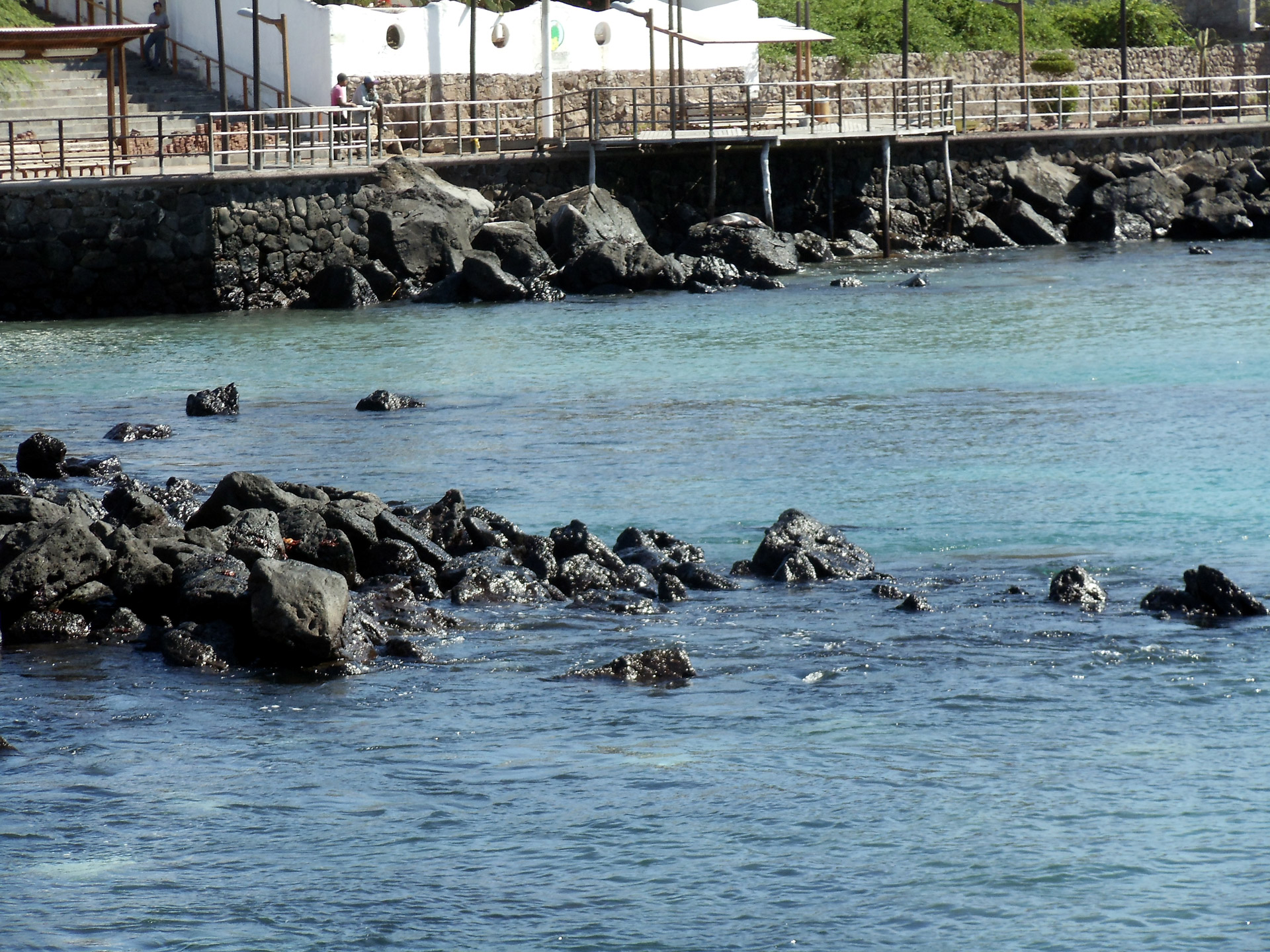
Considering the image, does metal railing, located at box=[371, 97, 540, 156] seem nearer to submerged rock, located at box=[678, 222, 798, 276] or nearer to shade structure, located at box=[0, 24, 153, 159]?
submerged rock, located at box=[678, 222, 798, 276]

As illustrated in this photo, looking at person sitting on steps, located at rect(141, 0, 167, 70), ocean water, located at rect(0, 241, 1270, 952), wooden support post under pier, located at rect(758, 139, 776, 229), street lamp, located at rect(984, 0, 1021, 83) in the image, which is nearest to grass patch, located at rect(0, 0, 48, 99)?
person sitting on steps, located at rect(141, 0, 167, 70)

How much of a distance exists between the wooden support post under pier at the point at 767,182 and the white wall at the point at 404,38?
135 inches

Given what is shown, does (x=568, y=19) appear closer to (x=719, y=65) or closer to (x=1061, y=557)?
(x=719, y=65)

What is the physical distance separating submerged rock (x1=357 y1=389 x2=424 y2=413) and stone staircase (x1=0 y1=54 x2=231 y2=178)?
54.5ft

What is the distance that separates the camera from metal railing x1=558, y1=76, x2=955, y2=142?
38406mm

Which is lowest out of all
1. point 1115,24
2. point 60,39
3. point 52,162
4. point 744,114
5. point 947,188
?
point 947,188

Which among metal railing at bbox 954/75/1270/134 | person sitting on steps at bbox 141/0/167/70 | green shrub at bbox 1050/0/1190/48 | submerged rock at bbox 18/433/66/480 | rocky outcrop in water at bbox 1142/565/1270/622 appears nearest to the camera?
rocky outcrop in water at bbox 1142/565/1270/622

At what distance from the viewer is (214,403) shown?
70.3ft

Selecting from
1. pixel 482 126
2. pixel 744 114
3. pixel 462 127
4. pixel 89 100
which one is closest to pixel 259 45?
pixel 89 100

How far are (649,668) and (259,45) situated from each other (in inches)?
1322

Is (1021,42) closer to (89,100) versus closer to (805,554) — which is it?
A: (89,100)

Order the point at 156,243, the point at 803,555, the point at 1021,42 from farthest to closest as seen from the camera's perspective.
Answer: the point at 1021,42, the point at 156,243, the point at 803,555

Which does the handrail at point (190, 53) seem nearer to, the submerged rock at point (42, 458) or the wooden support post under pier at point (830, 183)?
the wooden support post under pier at point (830, 183)

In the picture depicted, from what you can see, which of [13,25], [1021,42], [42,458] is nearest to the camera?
[42,458]
